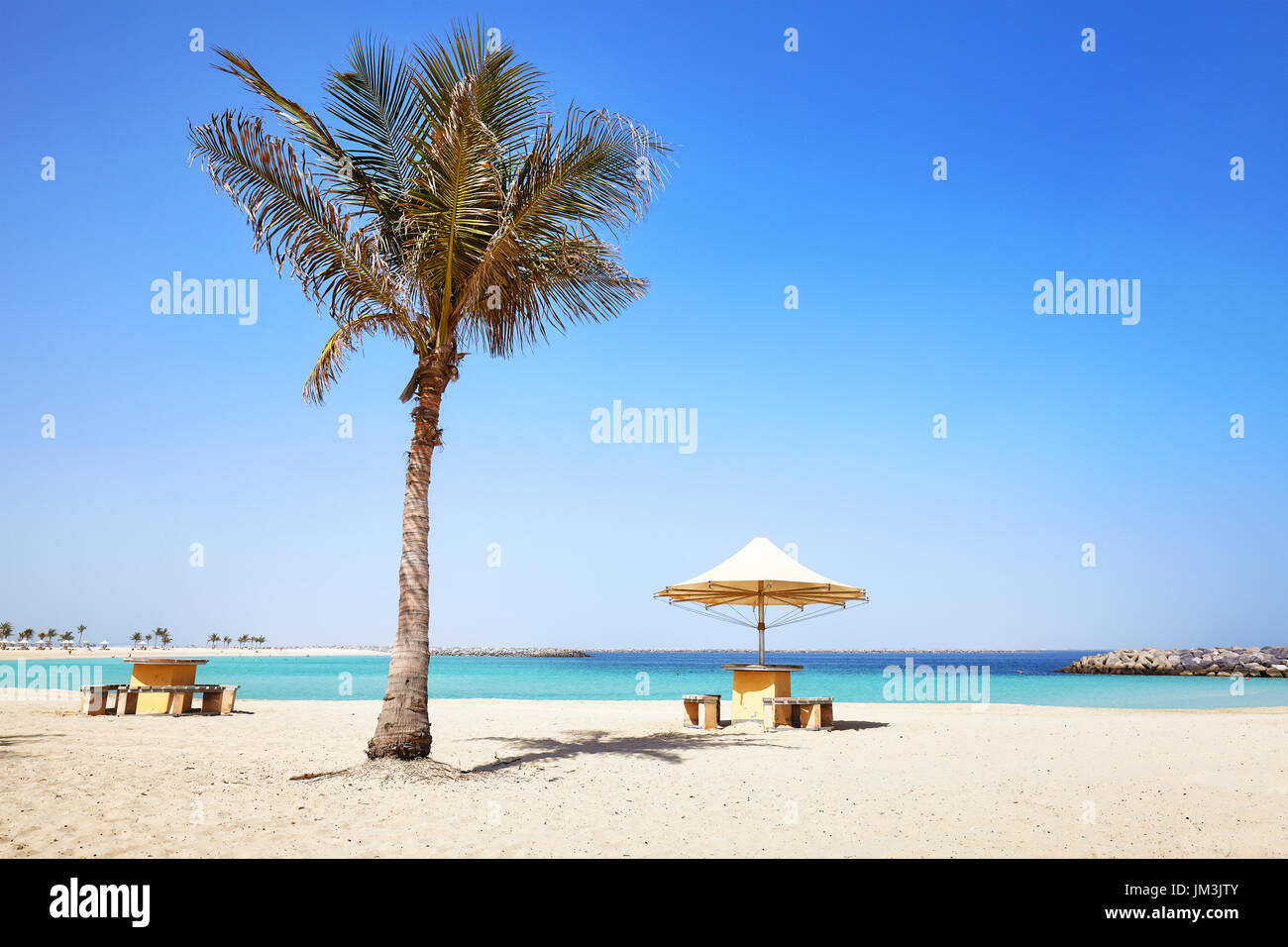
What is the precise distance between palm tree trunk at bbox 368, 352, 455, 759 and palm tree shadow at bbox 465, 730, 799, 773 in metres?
1.06

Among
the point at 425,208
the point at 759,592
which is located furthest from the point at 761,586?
the point at 425,208

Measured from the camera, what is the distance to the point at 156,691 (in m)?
14.3

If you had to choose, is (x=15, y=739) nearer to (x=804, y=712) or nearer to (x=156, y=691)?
(x=156, y=691)

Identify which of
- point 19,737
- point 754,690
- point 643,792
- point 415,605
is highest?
point 415,605

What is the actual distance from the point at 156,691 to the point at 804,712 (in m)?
12.0

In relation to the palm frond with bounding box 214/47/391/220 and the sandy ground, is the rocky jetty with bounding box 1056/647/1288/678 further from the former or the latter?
the palm frond with bounding box 214/47/391/220

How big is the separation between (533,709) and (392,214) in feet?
42.6

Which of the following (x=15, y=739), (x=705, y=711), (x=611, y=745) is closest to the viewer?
(x=15, y=739)

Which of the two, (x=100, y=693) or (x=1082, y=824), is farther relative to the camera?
(x=100, y=693)

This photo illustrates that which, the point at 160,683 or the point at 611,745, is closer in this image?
the point at 611,745
